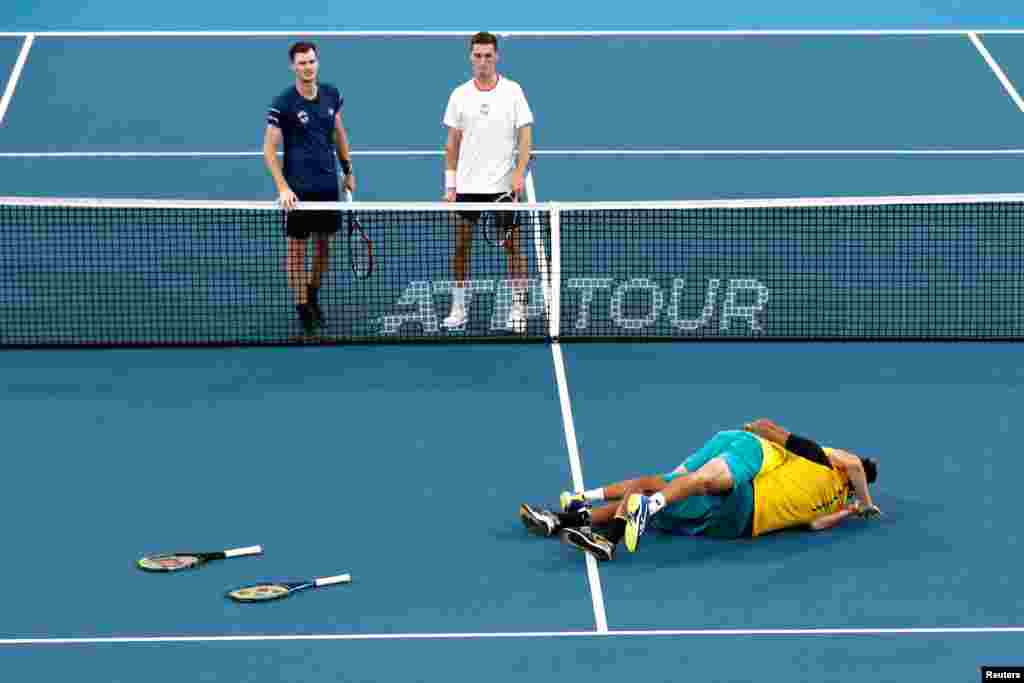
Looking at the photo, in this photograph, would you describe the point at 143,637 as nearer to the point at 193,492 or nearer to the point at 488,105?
the point at 193,492

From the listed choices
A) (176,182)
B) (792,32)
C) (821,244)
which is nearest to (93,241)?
(176,182)

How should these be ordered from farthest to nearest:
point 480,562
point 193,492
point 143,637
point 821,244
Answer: point 821,244 < point 193,492 < point 480,562 < point 143,637

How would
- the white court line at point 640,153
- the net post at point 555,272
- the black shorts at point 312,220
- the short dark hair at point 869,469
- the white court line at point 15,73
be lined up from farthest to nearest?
the white court line at point 15,73
the white court line at point 640,153
the net post at point 555,272
the black shorts at point 312,220
the short dark hair at point 869,469

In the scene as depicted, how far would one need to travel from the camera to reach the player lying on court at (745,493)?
12.6 m

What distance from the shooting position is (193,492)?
1330cm

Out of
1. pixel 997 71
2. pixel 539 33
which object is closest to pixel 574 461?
pixel 997 71

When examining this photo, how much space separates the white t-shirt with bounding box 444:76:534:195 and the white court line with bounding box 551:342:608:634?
51.0 inches

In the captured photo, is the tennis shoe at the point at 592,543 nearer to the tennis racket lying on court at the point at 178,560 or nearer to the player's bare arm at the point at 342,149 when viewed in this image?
the tennis racket lying on court at the point at 178,560

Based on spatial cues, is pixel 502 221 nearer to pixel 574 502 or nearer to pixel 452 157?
pixel 452 157

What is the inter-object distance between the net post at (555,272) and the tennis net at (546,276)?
0.07 ft

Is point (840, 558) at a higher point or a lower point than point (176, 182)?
lower

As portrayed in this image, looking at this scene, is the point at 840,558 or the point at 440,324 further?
the point at 440,324

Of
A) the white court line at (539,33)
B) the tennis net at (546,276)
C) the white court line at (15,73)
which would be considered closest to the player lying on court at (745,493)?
the tennis net at (546,276)

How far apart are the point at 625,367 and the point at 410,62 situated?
7557 mm
